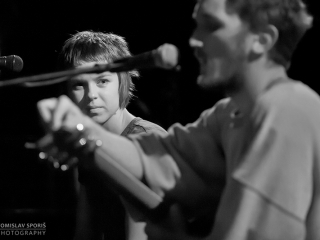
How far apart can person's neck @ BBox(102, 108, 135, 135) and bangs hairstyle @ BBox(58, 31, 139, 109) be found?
0.13 feet

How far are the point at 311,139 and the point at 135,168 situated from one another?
1.41 feet

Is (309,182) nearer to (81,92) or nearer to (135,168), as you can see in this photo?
(135,168)

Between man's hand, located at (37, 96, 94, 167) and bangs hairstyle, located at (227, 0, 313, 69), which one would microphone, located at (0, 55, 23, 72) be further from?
bangs hairstyle, located at (227, 0, 313, 69)

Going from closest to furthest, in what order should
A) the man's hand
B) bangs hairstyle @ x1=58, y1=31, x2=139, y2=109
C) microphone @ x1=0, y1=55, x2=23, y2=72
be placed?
the man's hand → microphone @ x1=0, y1=55, x2=23, y2=72 → bangs hairstyle @ x1=58, y1=31, x2=139, y2=109

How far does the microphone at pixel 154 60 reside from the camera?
1.12 m

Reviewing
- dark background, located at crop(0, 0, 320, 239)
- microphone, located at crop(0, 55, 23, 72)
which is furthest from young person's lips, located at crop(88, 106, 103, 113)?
dark background, located at crop(0, 0, 320, 239)

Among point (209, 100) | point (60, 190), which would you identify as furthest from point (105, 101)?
point (209, 100)

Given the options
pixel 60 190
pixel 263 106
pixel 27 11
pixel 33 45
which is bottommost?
pixel 60 190

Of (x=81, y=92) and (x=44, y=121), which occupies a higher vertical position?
(x=44, y=121)

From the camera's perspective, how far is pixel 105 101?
82.0 inches

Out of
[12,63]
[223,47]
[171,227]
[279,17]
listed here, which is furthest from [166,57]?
[12,63]

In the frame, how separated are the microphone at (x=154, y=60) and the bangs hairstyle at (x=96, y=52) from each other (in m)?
1.00

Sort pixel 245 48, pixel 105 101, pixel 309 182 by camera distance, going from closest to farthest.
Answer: pixel 309 182
pixel 245 48
pixel 105 101

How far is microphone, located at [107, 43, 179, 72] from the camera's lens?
1118 millimetres
